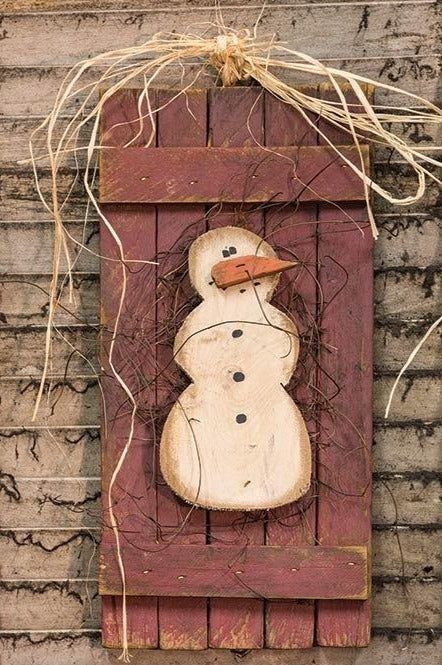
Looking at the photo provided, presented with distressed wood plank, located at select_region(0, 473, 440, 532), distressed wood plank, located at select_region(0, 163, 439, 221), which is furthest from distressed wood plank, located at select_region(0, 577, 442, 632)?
distressed wood plank, located at select_region(0, 163, 439, 221)

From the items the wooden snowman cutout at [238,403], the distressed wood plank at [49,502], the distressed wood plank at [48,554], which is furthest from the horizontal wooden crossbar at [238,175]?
the distressed wood plank at [48,554]

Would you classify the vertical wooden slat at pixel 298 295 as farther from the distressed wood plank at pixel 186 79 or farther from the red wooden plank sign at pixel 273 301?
the distressed wood plank at pixel 186 79

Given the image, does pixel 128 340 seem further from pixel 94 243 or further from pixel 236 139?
pixel 236 139

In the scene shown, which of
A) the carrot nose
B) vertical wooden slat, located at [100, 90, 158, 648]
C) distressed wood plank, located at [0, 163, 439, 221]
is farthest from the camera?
distressed wood plank, located at [0, 163, 439, 221]

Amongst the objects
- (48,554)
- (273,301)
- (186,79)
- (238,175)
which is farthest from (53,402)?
(186,79)

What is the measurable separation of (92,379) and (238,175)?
22.9 inches

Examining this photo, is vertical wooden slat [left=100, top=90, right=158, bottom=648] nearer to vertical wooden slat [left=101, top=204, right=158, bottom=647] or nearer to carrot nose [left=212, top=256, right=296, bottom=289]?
vertical wooden slat [left=101, top=204, right=158, bottom=647]

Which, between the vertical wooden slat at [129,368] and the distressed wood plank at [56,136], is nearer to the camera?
the vertical wooden slat at [129,368]

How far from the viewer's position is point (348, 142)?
1.81 meters

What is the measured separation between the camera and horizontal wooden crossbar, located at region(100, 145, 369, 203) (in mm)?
1792

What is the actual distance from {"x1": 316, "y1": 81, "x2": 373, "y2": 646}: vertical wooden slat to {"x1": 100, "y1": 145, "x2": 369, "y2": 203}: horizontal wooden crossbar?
6 centimetres

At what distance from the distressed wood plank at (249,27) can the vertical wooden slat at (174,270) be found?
0.25 metres

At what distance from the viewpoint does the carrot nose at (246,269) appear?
5.66ft

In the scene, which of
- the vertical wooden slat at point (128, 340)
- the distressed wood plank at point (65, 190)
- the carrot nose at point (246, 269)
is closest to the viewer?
the carrot nose at point (246, 269)
